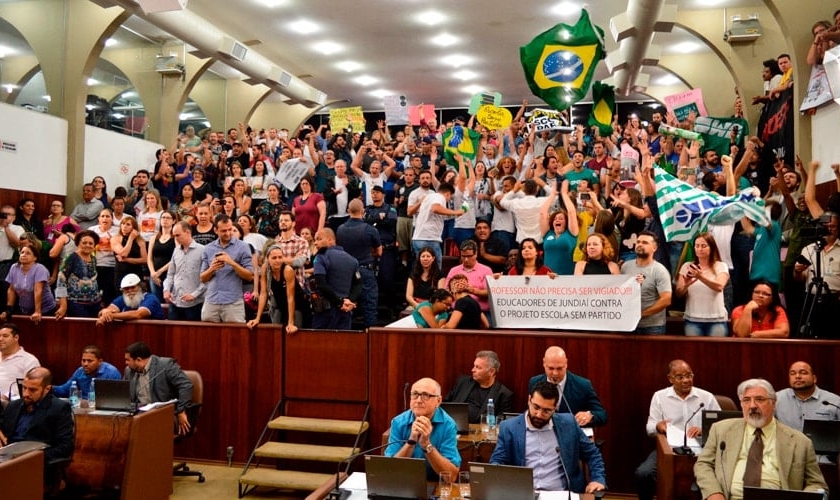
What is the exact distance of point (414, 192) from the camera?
9.51m

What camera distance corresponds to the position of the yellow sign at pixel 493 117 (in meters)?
11.6

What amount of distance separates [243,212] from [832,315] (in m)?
7.36

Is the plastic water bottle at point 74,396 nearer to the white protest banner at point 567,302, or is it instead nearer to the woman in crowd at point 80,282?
the woman in crowd at point 80,282

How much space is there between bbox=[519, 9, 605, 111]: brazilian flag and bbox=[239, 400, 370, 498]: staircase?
523cm

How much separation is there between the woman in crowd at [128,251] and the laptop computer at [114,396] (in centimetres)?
322

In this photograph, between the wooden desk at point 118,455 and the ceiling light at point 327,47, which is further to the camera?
the ceiling light at point 327,47

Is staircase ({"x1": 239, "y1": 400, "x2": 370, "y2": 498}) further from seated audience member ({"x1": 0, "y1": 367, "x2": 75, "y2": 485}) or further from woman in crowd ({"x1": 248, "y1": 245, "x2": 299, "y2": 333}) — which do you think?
seated audience member ({"x1": 0, "y1": 367, "x2": 75, "y2": 485})

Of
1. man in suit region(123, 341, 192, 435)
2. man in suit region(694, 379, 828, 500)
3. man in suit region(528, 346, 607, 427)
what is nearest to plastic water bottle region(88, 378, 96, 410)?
man in suit region(123, 341, 192, 435)

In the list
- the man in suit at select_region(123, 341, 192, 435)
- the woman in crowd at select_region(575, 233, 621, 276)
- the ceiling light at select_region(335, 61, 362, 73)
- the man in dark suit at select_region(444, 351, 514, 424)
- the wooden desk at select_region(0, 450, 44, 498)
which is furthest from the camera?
the ceiling light at select_region(335, 61, 362, 73)

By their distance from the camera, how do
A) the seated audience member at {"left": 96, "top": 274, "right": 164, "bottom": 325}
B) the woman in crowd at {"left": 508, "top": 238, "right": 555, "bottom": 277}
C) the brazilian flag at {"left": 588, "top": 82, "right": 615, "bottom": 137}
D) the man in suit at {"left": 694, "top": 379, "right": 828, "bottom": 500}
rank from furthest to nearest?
the brazilian flag at {"left": 588, "top": 82, "right": 615, "bottom": 137}, the seated audience member at {"left": 96, "top": 274, "right": 164, "bottom": 325}, the woman in crowd at {"left": 508, "top": 238, "right": 555, "bottom": 277}, the man in suit at {"left": 694, "top": 379, "right": 828, "bottom": 500}

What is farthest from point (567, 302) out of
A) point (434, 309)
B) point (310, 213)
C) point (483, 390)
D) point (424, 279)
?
point (310, 213)

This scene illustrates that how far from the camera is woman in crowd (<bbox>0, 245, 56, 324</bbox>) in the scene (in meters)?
8.17

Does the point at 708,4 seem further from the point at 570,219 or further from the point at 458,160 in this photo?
the point at 570,219

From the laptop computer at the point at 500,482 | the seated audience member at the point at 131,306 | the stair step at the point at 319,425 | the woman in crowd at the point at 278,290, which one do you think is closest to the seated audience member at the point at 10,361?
the seated audience member at the point at 131,306
